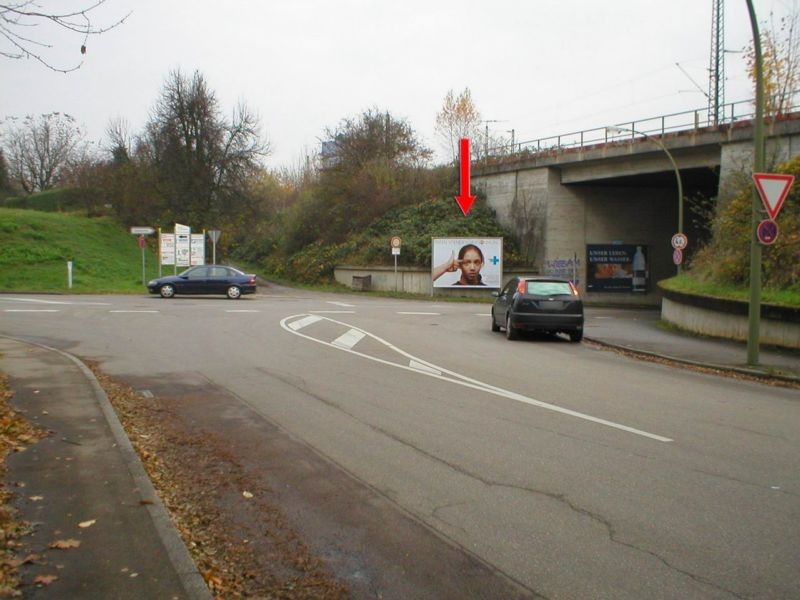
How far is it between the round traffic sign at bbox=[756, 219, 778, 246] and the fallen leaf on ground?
40.2 feet

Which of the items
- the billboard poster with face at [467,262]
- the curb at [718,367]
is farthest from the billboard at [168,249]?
the curb at [718,367]

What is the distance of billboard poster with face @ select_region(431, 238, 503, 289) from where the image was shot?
40.2 m

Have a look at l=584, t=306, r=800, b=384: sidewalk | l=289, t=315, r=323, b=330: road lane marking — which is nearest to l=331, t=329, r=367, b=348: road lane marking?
l=289, t=315, r=323, b=330: road lane marking

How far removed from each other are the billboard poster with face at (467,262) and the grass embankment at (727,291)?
Answer: 15.3m

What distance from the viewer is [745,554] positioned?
15.2ft

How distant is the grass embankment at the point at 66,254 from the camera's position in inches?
1479

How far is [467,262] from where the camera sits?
133ft

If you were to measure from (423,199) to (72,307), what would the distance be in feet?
89.1

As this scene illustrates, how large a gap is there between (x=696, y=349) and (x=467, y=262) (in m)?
24.4

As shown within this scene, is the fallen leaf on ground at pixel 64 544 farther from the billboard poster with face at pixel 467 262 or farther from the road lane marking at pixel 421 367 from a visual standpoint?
the billboard poster with face at pixel 467 262

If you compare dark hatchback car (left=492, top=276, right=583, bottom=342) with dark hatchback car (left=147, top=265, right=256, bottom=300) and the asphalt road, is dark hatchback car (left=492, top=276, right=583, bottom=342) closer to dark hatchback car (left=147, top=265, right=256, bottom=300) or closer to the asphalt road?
the asphalt road

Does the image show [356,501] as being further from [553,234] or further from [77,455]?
[553,234]

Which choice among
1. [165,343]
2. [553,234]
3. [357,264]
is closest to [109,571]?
[165,343]
